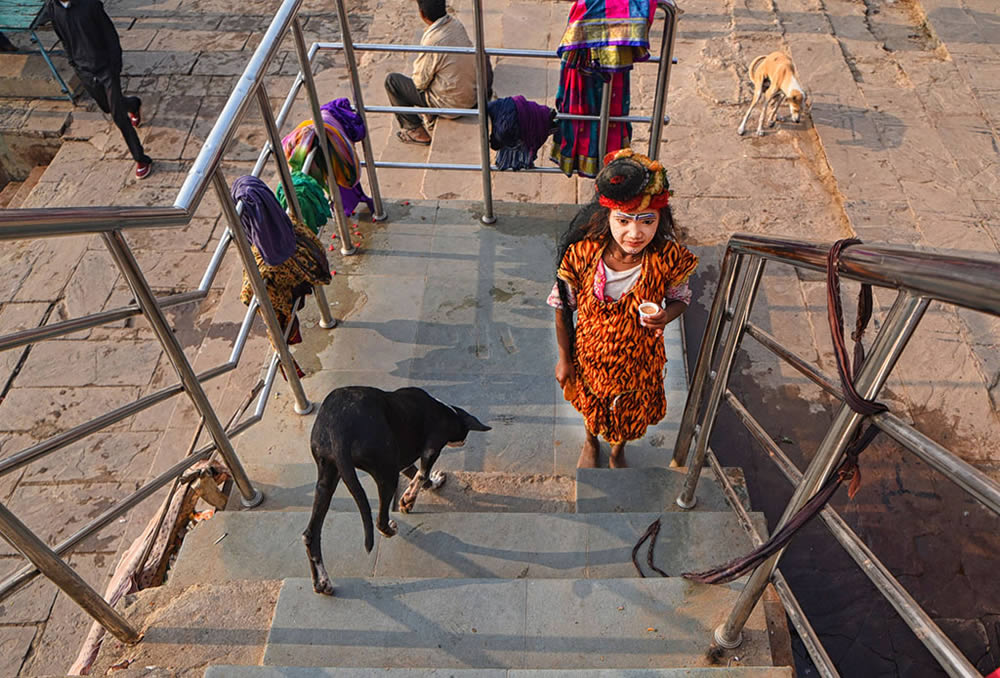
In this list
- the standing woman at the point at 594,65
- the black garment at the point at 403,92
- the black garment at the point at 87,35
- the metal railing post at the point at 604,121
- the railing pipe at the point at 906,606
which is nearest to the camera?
the railing pipe at the point at 906,606

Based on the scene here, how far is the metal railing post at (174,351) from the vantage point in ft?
6.07

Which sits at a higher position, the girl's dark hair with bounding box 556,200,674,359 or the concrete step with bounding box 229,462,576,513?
the girl's dark hair with bounding box 556,200,674,359

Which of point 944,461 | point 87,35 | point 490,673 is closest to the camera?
point 944,461

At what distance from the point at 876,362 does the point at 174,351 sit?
1.90 meters

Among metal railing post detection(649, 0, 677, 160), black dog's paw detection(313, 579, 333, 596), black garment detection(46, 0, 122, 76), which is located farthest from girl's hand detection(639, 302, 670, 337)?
black garment detection(46, 0, 122, 76)

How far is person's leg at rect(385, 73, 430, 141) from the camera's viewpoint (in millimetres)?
5945

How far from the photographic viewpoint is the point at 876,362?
1.15m

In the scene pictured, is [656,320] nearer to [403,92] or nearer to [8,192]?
[403,92]

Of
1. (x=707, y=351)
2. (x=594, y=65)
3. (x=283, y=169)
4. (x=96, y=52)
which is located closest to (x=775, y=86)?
(x=594, y=65)

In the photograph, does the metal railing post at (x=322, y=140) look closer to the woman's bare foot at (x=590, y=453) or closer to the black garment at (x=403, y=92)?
the woman's bare foot at (x=590, y=453)

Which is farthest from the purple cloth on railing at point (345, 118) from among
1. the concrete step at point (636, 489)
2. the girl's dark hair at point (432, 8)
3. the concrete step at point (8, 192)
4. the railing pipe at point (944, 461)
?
the concrete step at point (8, 192)

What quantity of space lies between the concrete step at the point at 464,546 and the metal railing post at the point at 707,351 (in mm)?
351

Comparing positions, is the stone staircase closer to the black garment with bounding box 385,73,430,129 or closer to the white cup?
the white cup

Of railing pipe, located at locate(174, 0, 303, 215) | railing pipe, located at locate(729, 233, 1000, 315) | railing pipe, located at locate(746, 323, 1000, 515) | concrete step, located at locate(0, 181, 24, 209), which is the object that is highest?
railing pipe, located at locate(729, 233, 1000, 315)
